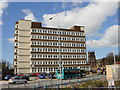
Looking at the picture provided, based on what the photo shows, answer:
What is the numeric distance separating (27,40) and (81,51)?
24315 millimetres

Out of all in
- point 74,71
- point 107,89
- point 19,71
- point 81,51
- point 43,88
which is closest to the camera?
point 107,89

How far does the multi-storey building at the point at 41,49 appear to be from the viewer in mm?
67062

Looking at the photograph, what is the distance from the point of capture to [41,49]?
2704 inches

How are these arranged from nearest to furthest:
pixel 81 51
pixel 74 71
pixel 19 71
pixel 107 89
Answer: pixel 107 89 < pixel 74 71 < pixel 19 71 < pixel 81 51

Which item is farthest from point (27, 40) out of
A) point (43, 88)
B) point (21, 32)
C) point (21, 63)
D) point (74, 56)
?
point (43, 88)

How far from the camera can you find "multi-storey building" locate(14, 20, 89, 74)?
6706 centimetres

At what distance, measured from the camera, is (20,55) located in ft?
222

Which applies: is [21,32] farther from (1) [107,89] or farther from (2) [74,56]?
(1) [107,89]

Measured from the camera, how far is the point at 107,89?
13688mm

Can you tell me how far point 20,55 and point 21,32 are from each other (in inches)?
378

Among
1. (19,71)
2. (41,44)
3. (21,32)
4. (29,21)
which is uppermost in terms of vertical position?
(29,21)

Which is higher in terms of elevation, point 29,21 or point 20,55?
point 29,21

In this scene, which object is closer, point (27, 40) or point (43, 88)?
point (43, 88)

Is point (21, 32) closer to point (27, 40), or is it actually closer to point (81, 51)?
point (27, 40)
